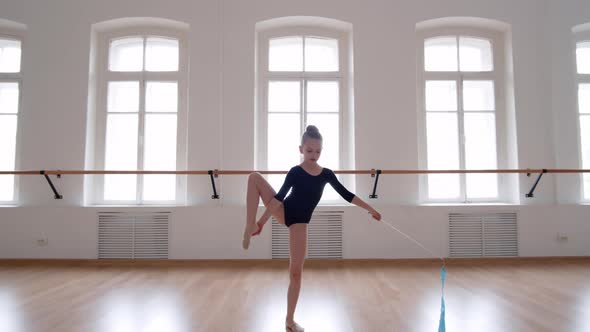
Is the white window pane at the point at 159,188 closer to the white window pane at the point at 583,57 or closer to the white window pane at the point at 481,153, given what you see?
the white window pane at the point at 481,153

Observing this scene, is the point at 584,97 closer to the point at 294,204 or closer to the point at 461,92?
the point at 461,92

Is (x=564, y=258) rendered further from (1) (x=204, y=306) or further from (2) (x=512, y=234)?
(1) (x=204, y=306)

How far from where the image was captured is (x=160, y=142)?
4.48m

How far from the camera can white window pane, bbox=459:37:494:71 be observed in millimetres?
4664

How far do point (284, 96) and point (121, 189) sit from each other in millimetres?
2383

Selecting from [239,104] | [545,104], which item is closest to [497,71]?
[545,104]

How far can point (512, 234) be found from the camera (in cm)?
412

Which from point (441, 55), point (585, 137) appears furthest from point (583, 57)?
point (441, 55)

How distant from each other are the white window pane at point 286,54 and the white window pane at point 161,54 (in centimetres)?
125

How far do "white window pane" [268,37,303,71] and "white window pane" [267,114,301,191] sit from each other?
650mm

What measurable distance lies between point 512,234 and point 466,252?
59 centimetres

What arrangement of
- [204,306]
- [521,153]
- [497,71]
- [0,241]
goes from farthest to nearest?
[497,71]
[521,153]
[0,241]
[204,306]

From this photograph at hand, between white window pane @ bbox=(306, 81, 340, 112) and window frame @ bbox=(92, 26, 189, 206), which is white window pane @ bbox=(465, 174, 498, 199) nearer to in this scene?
white window pane @ bbox=(306, 81, 340, 112)

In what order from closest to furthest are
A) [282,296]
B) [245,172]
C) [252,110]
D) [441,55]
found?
[282,296], [245,172], [252,110], [441,55]
